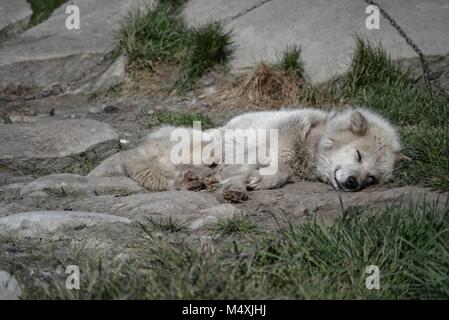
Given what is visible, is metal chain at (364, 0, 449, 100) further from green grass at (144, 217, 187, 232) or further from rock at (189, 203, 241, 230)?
green grass at (144, 217, 187, 232)

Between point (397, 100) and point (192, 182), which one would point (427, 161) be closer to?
point (397, 100)

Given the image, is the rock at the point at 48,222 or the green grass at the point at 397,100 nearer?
the rock at the point at 48,222

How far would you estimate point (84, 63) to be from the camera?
10.4 m

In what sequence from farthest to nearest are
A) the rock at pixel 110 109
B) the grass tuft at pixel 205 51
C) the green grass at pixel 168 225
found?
the grass tuft at pixel 205 51 < the rock at pixel 110 109 < the green grass at pixel 168 225

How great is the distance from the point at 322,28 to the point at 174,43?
2144mm

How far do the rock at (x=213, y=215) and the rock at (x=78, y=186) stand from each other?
3.77 feet

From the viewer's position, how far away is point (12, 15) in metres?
12.3

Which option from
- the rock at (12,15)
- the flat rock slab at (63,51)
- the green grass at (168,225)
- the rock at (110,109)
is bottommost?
the green grass at (168,225)

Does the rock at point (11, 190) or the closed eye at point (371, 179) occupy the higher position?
the closed eye at point (371, 179)

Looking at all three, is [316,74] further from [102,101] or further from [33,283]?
[33,283]

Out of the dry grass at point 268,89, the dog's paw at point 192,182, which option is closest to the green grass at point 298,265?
the dog's paw at point 192,182

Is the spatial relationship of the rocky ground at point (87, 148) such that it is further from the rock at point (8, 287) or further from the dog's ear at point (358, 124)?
the dog's ear at point (358, 124)

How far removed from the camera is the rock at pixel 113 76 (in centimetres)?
1012

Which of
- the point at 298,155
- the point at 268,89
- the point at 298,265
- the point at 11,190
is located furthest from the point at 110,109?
the point at 298,265
